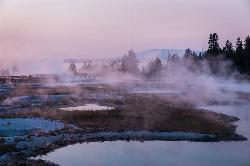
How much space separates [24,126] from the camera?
3597 centimetres

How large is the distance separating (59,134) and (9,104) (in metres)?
21.4

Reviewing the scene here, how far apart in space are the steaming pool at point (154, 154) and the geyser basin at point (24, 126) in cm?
538

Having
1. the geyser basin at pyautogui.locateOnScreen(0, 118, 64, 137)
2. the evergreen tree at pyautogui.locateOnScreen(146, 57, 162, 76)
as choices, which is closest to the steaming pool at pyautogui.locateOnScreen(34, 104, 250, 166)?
the geyser basin at pyautogui.locateOnScreen(0, 118, 64, 137)

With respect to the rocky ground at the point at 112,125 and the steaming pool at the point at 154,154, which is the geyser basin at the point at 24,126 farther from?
the steaming pool at the point at 154,154

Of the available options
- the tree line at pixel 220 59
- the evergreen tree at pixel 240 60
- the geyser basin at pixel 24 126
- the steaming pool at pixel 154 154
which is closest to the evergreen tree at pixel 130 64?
the tree line at pixel 220 59

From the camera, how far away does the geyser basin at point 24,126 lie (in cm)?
3366

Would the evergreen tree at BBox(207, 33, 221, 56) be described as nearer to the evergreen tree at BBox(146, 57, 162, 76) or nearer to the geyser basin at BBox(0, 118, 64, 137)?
the evergreen tree at BBox(146, 57, 162, 76)

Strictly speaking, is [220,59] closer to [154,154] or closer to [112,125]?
[112,125]

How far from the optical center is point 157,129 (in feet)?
118

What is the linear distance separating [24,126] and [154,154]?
40.8ft

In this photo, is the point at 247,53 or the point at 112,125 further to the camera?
the point at 247,53

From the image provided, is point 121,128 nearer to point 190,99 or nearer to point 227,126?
point 227,126

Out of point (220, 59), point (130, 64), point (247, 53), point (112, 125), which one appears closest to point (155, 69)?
point (130, 64)

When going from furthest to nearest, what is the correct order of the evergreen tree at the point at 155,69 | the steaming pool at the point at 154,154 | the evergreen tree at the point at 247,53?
the evergreen tree at the point at 155,69 < the evergreen tree at the point at 247,53 < the steaming pool at the point at 154,154
